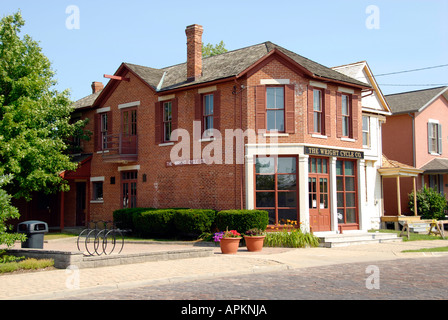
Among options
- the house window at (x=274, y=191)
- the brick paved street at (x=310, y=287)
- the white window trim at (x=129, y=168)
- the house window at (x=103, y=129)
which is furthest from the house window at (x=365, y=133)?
the brick paved street at (x=310, y=287)

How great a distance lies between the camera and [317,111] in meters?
21.2

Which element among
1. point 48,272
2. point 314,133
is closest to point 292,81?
point 314,133

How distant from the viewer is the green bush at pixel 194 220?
763 inches

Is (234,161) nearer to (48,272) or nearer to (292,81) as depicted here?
(292,81)

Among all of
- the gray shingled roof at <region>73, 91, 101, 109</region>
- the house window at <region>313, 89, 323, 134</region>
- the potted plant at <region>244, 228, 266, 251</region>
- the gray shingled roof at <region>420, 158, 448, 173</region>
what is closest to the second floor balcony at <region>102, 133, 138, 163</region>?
the gray shingled roof at <region>73, 91, 101, 109</region>

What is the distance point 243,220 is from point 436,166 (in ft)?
53.5

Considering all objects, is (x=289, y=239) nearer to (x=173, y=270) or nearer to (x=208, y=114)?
(x=208, y=114)

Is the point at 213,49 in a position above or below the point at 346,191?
above

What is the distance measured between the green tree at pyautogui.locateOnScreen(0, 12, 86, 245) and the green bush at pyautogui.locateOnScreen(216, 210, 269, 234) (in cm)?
917

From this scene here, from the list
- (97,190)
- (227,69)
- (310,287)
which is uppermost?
(227,69)

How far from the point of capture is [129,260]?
519 inches

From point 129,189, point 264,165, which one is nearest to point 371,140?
point 264,165

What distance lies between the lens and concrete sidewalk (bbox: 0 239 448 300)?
9.55 metres

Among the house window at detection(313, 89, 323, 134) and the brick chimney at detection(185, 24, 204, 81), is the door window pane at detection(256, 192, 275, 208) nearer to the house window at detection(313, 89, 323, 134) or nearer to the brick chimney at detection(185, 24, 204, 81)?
the house window at detection(313, 89, 323, 134)
